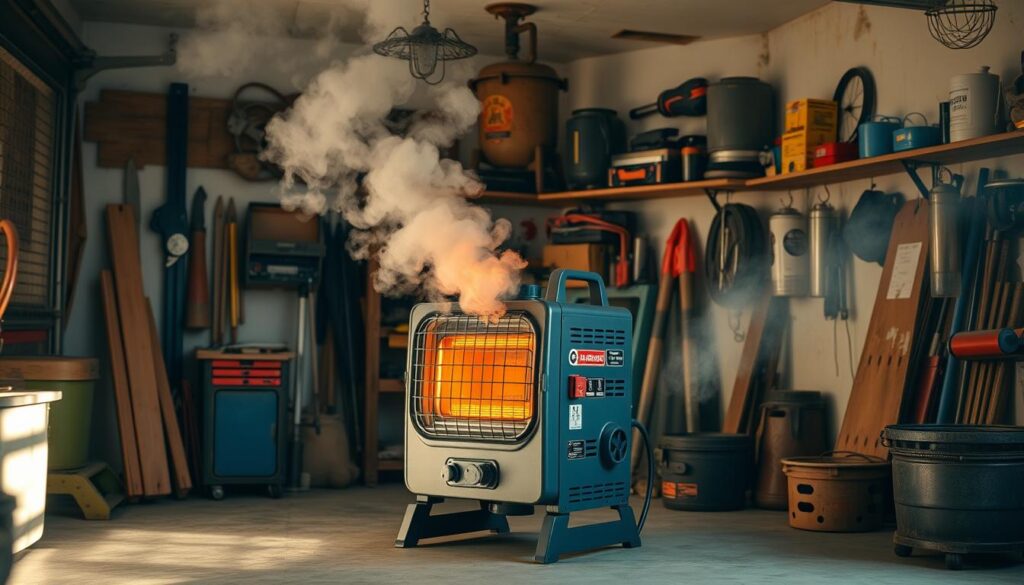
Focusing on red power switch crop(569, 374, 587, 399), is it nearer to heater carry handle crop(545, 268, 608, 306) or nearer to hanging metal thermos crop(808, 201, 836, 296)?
heater carry handle crop(545, 268, 608, 306)

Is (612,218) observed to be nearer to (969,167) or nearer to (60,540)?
(969,167)

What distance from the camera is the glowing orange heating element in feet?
15.0

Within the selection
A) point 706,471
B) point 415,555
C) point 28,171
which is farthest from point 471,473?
point 28,171

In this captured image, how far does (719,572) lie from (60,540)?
114 inches

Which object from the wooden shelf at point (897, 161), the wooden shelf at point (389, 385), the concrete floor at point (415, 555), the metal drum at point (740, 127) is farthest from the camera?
the wooden shelf at point (389, 385)

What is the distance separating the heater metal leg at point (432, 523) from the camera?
4.90 metres

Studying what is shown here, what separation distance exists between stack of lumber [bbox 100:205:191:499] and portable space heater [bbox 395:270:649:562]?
7.20 ft

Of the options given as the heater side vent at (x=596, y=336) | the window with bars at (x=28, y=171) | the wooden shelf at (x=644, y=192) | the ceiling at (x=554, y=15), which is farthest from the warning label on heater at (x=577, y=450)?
the ceiling at (x=554, y=15)

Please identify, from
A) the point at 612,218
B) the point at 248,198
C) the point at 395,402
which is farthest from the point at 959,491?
the point at 248,198

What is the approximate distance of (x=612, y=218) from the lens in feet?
24.7

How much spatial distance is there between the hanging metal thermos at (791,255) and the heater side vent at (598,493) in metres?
2.26

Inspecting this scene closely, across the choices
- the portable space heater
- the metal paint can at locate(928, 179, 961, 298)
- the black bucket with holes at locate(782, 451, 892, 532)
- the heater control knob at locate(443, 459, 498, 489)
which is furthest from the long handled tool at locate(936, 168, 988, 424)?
the heater control knob at locate(443, 459, 498, 489)

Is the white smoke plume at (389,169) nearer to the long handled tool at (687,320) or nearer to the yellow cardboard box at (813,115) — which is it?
the long handled tool at (687,320)

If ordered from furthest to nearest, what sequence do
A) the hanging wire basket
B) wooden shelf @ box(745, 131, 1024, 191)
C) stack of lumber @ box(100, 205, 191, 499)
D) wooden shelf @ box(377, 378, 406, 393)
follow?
wooden shelf @ box(377, 378, 406, 393)
stack of lumber @ box(100, 205, 191, 499)
the hanging wire basket
wooden shelf @ box(745, 131, 1024, 191)
